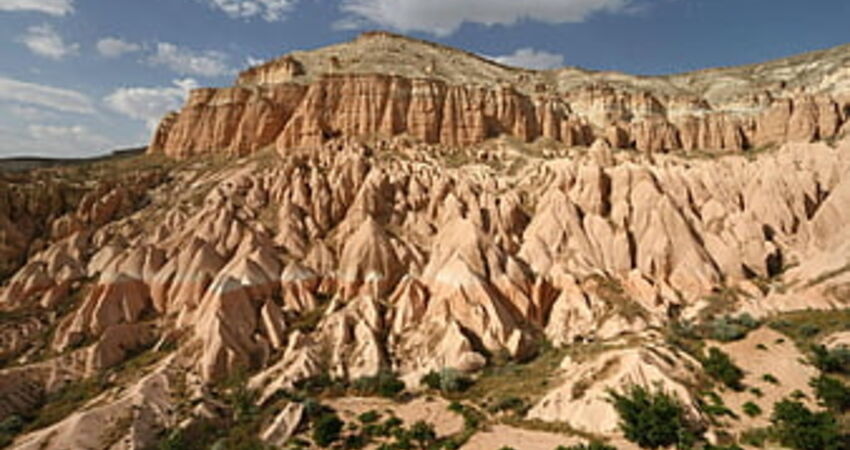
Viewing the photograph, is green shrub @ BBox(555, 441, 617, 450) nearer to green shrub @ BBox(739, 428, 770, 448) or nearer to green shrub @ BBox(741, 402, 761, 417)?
green shrub @ BBox(739, 428, 770, 448)

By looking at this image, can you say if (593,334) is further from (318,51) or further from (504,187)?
(318,51)

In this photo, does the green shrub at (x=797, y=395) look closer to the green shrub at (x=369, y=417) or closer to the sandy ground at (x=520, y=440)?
the sandy ground at (x=520, y=440)

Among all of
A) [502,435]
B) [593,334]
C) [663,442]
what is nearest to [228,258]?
[502,435]

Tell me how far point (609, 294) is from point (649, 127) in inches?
1177

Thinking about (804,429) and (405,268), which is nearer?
(804,429)

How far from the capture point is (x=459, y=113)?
154 ft

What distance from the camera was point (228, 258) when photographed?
31.3 metres

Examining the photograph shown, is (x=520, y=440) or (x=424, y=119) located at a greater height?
(x=424, y=119)

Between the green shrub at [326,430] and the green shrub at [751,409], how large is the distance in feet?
56.5

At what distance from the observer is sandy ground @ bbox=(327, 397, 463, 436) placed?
66.4ft

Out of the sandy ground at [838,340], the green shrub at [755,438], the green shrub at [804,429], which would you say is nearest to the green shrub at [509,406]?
the green shrub at [755,438]

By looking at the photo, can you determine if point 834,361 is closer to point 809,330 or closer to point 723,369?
point 809,330

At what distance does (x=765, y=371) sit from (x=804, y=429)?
5.81m

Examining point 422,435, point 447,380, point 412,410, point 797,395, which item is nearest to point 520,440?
point 422,435
